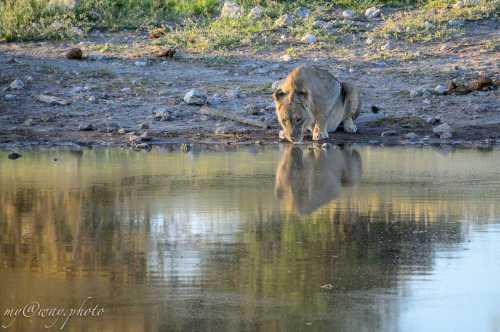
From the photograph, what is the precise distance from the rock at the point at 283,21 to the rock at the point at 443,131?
5.62 meters

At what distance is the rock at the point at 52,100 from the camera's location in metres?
17.3

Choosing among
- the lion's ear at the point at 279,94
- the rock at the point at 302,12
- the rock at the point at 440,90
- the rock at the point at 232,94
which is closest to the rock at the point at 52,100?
the rock at the point at 232,94

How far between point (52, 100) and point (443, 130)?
5550mm

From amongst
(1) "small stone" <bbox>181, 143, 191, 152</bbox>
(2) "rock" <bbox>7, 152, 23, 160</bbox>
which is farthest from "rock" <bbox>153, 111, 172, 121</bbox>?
(2) "rock" <bbox>7, 152, 23, 160</bbox>

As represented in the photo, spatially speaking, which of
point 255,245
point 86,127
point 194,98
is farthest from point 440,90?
point 255,245

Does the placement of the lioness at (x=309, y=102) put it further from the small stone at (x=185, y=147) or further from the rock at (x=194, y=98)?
the rock at (x=194, y=98)

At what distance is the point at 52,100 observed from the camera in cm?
1734

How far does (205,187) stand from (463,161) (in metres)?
3.33

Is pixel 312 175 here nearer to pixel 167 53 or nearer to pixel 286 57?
pixel 286 57

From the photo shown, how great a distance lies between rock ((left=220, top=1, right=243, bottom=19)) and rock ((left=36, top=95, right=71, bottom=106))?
4.95m

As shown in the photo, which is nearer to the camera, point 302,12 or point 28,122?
point 28,122

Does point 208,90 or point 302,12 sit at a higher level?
point 302,12

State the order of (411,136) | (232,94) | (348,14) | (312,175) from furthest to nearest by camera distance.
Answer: (348,14), (232,94), (411,136), (312,175)

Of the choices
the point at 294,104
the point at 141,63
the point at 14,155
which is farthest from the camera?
the point at 141,63
